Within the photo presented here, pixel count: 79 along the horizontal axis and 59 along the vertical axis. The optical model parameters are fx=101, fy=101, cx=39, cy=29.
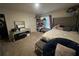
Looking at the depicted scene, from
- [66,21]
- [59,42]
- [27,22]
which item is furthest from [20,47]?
[66,21]

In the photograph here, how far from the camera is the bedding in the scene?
1227mm

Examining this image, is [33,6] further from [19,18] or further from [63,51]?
[63,51]

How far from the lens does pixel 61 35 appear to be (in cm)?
127

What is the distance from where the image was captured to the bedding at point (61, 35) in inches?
48.3

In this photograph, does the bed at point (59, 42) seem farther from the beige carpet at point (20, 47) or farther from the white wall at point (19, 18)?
the white wall at point (19, 18)

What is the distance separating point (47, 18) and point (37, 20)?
13 centimetres

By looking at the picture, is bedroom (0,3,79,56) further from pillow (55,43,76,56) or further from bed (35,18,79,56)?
pillow (55,43,76,56)

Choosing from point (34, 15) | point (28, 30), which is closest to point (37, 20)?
point (34, 15)

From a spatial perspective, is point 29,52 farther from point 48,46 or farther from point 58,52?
point 58,52

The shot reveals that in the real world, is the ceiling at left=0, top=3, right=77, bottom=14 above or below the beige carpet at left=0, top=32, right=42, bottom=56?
above

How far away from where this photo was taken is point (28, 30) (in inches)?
52.4

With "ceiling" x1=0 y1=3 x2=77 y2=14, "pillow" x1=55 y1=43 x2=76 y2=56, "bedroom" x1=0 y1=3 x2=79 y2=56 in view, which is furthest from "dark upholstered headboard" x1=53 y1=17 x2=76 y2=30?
"pillow" x1=55 y1=43 x2=76 y2=56

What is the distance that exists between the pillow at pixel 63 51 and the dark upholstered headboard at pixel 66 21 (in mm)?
243

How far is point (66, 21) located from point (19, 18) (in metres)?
0.59
